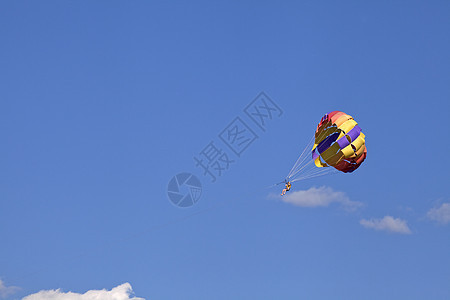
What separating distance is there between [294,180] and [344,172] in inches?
197

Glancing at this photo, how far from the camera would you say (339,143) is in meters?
80.0

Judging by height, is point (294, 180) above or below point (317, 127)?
below

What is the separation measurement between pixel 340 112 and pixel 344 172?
5.65 metres

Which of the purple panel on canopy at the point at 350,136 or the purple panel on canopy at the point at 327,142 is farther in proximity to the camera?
the purple panel on canopy at the point at 327,142

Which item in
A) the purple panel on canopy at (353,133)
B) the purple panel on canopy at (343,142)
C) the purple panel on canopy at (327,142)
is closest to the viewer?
the purple panel on canopy at (353,133)

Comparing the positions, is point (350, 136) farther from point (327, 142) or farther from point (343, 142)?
point (327, 142)

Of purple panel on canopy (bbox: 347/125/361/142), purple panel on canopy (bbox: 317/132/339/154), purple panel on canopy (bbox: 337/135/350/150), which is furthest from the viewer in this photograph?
purple panel on canopy (bbox: 317/132/339/154)

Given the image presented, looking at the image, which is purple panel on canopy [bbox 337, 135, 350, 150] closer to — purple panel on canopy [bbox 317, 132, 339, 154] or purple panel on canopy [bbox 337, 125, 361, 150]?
purple panel on canopy [bbox 337, 125, 361, 150]

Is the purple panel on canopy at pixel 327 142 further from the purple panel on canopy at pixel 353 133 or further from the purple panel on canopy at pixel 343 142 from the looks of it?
the purple panel on canopy at pixel 353 133

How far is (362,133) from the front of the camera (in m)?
80.7

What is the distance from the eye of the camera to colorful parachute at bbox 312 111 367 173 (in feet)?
261

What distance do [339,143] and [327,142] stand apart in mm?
3206

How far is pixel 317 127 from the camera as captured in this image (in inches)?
3297

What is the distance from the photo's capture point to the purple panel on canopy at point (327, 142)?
271ft
